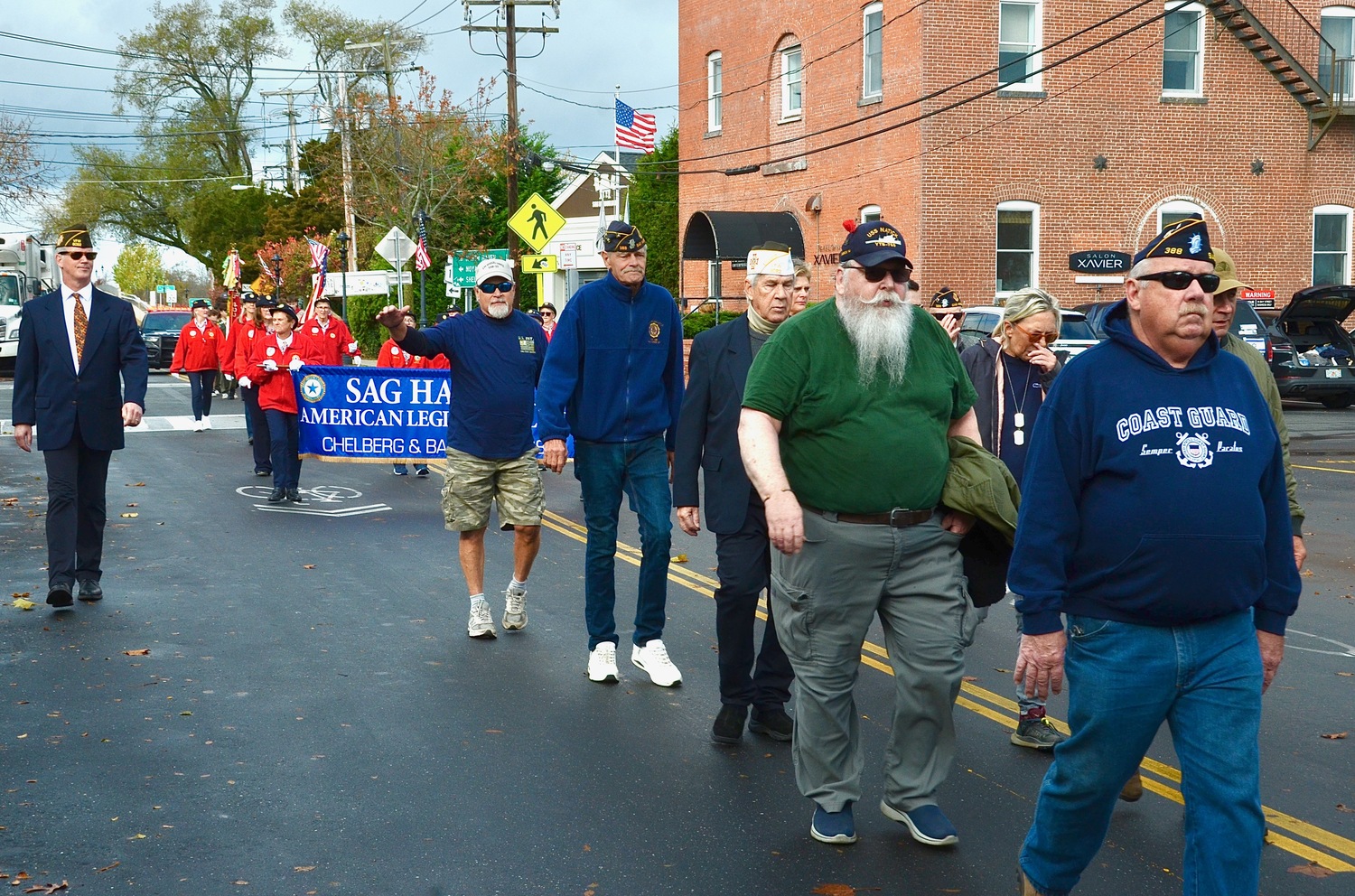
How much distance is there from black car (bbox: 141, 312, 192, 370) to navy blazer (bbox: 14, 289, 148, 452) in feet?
121

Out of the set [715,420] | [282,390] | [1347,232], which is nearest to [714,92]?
[1347,232]

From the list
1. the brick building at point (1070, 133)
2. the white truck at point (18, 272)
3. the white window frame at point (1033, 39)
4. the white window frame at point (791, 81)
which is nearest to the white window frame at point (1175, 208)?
the brick building at point (1070, 133)

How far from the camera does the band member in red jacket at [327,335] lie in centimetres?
1608

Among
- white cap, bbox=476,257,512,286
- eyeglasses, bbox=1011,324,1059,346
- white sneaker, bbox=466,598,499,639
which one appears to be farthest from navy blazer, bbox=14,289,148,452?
eyeglasses, bbox=1011,324,1059,346

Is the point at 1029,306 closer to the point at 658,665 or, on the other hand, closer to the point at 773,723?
the point at 773,723

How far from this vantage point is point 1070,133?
1182 inches

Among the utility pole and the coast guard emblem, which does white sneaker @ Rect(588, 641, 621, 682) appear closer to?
the coast guard emblem

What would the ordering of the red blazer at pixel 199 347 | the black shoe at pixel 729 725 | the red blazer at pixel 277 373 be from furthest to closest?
the red blazer at pixel 199 347
the red blazer at pixel 277 373
the black shoe at pixel 729 725

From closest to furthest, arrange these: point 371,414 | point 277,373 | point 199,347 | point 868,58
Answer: point 277,373, point 371,414, point 199,347, point 868,58

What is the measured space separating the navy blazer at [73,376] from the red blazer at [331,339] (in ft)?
21.6

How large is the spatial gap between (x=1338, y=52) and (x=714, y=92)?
1507 centimetres

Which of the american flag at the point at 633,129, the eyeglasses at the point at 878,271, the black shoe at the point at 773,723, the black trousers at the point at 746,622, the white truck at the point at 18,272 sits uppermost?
the american flag at the point at 633,129

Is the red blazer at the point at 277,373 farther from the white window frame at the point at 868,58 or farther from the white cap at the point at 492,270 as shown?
the white window frame at the point at 868,58

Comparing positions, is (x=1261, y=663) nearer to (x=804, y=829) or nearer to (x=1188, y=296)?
(x=1188, y=296)
